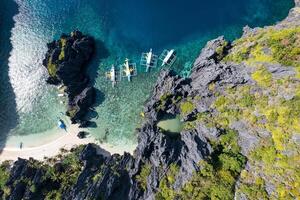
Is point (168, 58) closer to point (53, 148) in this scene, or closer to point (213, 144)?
point (213, 144)

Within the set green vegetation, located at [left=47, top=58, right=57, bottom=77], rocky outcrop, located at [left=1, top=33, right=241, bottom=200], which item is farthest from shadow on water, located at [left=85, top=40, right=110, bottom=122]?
green vegetation, located at [left=47, top=58, right=57, bottom=77]

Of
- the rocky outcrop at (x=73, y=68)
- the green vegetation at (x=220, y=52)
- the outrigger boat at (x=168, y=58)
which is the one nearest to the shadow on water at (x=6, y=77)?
the rocky outcrop at (x=73, y=68)

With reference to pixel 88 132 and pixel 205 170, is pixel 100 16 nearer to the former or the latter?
pixel 88 132

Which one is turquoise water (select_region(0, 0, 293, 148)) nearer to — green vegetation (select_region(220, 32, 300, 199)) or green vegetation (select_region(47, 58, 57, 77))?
green vegetation (select_region(47, 58, 57, 77))

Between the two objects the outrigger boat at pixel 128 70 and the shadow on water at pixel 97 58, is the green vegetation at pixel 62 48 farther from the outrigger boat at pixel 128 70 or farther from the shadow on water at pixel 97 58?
the outrigger boat at pixel 128 70

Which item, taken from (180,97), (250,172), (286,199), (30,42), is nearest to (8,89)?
(30,42)

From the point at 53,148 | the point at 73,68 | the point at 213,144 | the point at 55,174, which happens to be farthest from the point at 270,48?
the point at 53,148
